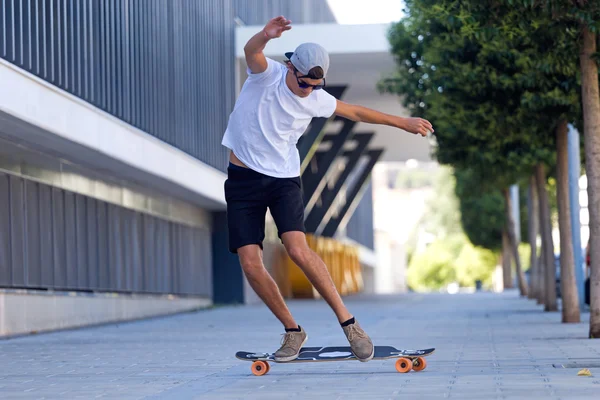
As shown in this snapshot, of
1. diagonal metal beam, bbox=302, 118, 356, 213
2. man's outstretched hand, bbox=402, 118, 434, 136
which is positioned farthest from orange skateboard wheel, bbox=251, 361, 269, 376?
diagonal metal beam, bbox=302, 118, 356, 213

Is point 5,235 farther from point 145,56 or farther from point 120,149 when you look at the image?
point 145,56

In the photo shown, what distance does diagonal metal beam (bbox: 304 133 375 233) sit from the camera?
45812 mm

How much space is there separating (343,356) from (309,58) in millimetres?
1889

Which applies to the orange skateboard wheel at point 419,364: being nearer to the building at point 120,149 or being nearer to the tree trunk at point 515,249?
the building at point 120,149

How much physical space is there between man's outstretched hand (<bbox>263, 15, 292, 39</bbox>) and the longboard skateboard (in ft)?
6.73

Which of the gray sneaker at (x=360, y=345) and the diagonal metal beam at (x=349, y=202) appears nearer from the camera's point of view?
the gray sneaker at (x=360, y=345)

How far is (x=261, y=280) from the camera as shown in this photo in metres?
7.75

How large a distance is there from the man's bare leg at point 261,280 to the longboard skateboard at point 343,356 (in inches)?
9.3

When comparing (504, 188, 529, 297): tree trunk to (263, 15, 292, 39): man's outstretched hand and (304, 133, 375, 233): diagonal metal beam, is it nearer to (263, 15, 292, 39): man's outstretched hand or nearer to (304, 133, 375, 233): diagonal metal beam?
(304, 133, 375, 233): diagonal metal beam

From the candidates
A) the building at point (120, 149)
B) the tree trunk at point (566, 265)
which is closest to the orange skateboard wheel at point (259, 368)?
the building at point (120, 149)

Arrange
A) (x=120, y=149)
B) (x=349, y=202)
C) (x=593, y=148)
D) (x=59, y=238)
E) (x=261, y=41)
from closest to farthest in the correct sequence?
(x=261, y=41) < (x=593, y=148) < (x=59, y=238) < (x=120, y=149) < (x=349, y=202)

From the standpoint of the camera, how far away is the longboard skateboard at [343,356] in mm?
7473

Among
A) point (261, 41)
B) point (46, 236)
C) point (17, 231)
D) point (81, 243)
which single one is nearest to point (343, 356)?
point (261, 41)

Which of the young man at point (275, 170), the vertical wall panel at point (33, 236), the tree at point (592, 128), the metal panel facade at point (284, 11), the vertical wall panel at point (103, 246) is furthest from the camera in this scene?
the metal panel facade at point (284, 11)
